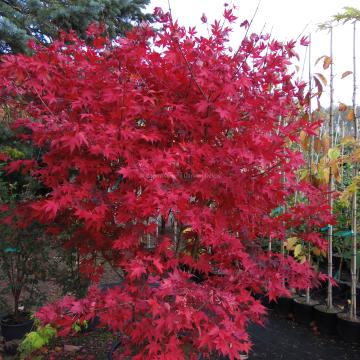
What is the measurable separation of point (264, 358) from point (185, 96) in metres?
2.49

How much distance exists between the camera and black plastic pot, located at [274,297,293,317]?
173 inches

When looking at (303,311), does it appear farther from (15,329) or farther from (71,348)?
(15,329)

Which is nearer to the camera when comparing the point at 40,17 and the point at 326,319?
the point at 326,319

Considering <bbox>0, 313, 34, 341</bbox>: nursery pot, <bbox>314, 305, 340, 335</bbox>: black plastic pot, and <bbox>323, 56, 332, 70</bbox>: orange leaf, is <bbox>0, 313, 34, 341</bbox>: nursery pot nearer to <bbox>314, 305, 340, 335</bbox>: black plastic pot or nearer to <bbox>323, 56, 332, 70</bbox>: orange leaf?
<bbox>314, 305, 340, 335</bbox>: black plastic pot

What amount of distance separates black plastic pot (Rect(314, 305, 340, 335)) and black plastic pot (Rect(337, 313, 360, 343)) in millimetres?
95

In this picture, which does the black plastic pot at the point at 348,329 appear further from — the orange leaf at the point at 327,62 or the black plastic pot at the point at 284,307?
the orange leaf at the point at 327,62

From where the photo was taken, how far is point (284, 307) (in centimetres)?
443

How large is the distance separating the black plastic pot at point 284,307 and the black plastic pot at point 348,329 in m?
0.68

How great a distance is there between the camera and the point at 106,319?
2.07 m

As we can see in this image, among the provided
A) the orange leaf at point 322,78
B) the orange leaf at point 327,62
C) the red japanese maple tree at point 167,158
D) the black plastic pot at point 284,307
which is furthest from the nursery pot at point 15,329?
the orange leaf at point 327,62

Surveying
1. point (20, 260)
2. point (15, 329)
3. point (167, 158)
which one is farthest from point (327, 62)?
point (15, 329)

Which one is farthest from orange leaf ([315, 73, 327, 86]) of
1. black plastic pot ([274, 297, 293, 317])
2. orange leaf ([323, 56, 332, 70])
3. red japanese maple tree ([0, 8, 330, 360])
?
black plastic pot ([274, 297, 293, 317])

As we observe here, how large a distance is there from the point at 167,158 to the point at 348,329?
2809 mm

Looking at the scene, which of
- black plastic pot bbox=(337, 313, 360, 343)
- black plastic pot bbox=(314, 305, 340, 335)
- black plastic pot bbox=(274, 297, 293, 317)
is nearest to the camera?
black plastic pot bbox=(337, 313, 360, 343)
